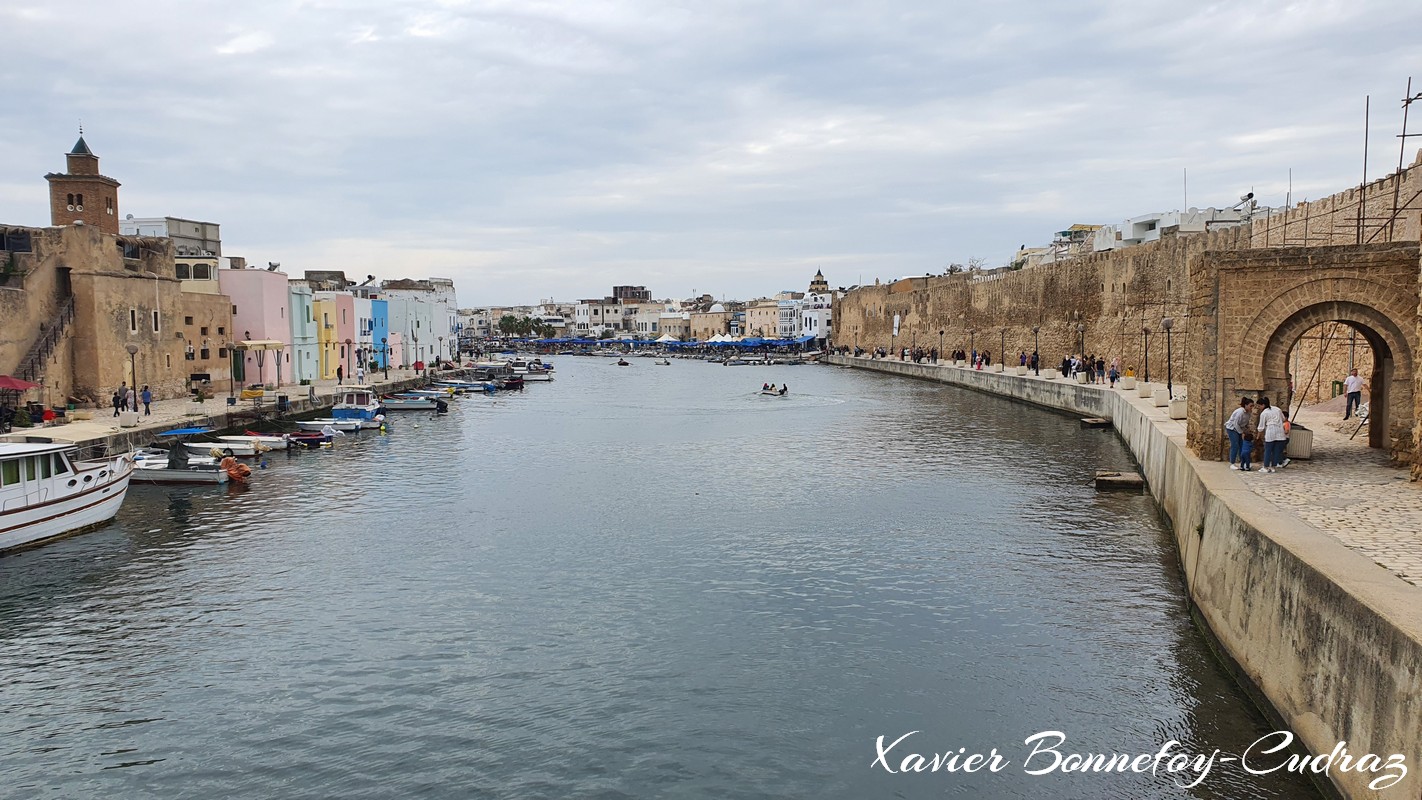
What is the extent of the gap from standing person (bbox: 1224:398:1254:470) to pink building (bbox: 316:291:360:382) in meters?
51.0

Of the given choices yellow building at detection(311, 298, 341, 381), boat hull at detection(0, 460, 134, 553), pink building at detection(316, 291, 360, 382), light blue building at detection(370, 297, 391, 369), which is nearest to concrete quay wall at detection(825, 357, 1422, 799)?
boat hull at detection(0, 460, 134, 553)

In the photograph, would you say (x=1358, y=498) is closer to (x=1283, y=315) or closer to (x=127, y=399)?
(x=1283, y=315)

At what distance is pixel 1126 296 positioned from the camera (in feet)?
164

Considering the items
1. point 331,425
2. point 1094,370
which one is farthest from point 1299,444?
point 331,425

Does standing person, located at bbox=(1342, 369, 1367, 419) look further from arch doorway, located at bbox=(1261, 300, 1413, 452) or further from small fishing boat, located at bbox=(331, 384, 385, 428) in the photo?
small fishing boat, located at bbox=(331, 384, 385, 428)

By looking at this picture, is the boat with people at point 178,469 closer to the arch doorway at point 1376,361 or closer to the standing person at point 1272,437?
the standing person at point 1272,437

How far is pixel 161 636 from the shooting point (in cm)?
1368

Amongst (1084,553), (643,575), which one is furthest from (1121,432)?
(643,575)

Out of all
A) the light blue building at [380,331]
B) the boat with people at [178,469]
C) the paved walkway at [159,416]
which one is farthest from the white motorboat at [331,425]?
the light blue building at [380,331]

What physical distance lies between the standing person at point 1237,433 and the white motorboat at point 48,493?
21.6 m

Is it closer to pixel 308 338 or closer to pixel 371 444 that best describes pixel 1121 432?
pixel 371 444

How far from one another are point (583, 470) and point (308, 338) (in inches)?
1199

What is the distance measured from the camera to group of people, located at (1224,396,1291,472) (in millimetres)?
15398

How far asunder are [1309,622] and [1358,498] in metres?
5.52
